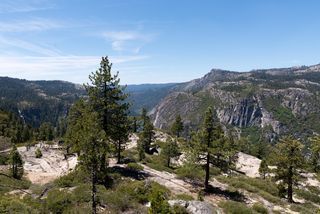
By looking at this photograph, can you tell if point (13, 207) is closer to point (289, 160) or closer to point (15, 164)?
point (15, 164)

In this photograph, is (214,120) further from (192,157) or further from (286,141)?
(286,141)

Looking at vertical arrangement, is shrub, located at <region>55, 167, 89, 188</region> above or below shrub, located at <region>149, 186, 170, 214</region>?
below

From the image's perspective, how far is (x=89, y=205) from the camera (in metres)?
28.5

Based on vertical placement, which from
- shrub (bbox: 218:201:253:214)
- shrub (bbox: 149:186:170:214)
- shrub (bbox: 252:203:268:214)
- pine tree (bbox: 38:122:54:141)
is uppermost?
shrub (bbox: 149:186:170:214)

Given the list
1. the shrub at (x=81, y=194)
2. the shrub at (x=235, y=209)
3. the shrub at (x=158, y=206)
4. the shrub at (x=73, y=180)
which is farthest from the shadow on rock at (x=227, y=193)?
the shrub at (x=158, y=206)

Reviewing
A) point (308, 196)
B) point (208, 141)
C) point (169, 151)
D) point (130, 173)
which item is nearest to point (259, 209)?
point (208, 141)

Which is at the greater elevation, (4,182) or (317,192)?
(4,182)

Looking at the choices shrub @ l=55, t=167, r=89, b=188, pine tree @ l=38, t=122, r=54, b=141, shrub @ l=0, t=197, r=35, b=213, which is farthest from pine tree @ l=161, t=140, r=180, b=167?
pine tree @ l=38, t=122, r=54, b=141

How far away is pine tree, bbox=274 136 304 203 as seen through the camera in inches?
1750

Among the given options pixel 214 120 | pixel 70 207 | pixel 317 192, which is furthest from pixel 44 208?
pixel 317 192

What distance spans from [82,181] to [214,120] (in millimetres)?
17059

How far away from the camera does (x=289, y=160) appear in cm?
4428

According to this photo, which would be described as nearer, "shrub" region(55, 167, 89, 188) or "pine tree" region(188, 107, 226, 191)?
"shrub" region(55, 167, 89, 188)

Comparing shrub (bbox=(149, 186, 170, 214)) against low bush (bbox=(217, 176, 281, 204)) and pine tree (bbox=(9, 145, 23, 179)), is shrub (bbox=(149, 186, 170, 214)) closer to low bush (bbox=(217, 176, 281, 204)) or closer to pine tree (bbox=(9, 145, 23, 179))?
low bush (bbox=(217, 176, 281, 204))
